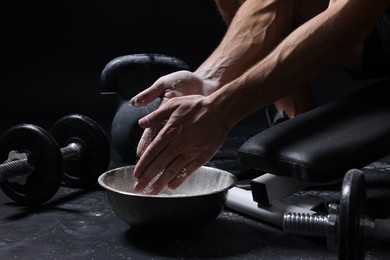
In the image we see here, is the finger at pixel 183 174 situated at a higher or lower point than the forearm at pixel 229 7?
lower

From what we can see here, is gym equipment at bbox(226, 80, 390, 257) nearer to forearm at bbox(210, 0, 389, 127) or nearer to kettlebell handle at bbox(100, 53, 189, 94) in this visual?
forearm at bbox(210, 0, 389, 127)

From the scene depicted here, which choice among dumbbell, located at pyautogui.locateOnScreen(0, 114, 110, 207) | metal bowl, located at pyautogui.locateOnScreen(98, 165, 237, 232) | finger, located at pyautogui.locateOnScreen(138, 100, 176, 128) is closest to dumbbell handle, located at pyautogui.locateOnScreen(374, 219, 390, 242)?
metal bowl, located at pyautogui.locateOnScreen(98, 165, 237, 232)

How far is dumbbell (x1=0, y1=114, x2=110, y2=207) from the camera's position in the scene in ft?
4.43

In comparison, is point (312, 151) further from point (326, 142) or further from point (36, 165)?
point (36, 165)

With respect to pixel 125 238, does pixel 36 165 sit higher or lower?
higher

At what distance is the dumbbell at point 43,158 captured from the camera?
4.43ft

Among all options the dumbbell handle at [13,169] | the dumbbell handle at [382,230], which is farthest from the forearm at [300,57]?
the dumbbell handle at [13,169]

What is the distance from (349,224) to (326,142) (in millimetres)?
384

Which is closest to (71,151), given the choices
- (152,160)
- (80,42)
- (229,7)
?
(152,160)

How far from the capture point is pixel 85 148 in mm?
1529

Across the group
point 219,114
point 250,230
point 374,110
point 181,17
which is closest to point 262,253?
point 250,230

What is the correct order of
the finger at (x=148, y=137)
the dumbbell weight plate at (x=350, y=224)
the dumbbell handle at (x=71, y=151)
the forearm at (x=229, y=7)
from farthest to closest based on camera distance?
the forearm at (x=229, y=7), the dumbbell handle at (x=71, y=151), the finger at (x=148, y=137), the dumbbell weight plate at (x=350, y=224)

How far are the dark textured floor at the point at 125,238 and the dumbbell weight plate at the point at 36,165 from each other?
0.03 metres

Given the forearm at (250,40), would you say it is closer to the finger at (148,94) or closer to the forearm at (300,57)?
the finger at (148,94)
